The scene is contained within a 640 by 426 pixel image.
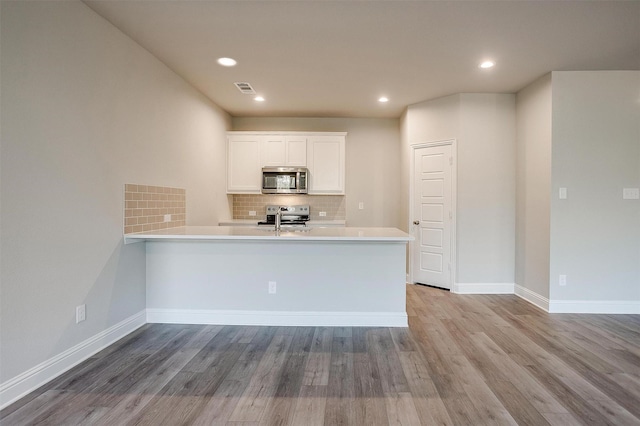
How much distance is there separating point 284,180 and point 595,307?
168 inches

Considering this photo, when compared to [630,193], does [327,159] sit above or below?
above

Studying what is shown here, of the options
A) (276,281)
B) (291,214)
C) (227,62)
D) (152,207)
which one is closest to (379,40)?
(227,62)

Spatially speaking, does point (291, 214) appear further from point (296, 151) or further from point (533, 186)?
point (533, 186)

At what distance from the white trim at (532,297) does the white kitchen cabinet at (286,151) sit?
3.54 metres

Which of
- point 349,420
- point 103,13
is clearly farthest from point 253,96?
point 349,420

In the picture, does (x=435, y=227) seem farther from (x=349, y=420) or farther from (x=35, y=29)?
(x=35, y=29)

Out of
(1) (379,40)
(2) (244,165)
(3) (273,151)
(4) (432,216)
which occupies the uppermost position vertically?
(1) (379,40)

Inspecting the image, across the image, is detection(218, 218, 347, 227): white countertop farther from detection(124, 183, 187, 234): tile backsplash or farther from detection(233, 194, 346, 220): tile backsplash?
detection(124, 183, 187, 234): tile backsplash

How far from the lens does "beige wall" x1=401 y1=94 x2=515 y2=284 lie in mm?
4184

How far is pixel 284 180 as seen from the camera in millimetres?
5059

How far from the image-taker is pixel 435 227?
448 centimetres

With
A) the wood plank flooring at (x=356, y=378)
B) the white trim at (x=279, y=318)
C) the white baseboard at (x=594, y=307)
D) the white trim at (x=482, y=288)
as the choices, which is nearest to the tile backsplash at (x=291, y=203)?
the white trim at (x=482, y=288)

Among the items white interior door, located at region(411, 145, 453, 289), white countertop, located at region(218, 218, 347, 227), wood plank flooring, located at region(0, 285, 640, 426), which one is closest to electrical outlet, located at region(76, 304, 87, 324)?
wood plank flooring, located at region(0, 285, 640, 426)

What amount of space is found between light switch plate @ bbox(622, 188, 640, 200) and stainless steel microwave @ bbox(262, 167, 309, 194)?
393 centimetres
